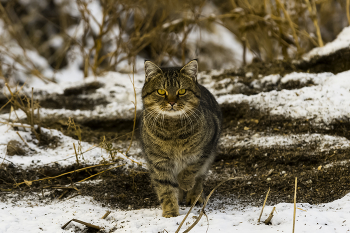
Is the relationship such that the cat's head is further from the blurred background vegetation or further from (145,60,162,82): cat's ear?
the blurred background vegetation

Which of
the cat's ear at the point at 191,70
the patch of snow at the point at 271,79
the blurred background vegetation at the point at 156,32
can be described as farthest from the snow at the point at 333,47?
the cat's ear at the point at 191,70

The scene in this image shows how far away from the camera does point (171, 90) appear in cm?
278

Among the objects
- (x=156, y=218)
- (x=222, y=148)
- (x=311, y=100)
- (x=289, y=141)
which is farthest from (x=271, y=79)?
(x=156, y=218)

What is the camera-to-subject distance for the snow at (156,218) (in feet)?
7.08

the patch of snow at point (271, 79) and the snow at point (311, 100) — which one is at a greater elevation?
the patch of snow at point (271, 79)

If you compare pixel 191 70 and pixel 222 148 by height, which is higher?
pixel 191 70

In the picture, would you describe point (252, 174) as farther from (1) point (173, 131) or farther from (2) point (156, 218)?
(2) point (156, 218)

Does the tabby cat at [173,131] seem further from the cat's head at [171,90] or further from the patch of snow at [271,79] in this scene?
the patch of snow at [271,79]

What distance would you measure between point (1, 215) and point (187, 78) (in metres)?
1.85

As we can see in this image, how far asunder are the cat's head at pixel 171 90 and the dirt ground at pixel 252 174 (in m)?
0.83

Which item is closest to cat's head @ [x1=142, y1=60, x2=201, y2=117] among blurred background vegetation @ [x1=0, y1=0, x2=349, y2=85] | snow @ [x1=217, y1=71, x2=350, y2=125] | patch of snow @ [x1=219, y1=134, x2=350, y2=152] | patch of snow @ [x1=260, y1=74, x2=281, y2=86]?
patch of snow @ [x1=219, y1=134, x2=350, y2=152]

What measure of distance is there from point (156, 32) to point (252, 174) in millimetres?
3304

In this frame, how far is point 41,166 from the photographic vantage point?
11.2ft

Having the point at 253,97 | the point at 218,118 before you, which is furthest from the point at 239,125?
the point at 218,118
